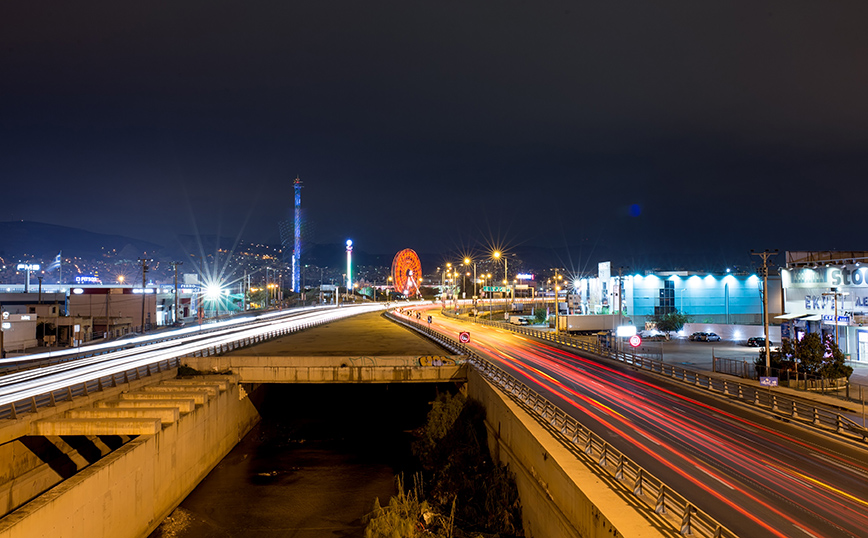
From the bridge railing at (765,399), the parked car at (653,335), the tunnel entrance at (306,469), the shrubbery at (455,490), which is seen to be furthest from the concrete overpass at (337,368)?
the parked car at (653,335)

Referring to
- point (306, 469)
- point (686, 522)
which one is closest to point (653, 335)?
point (306, 469)

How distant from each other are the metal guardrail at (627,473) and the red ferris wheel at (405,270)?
114 meters

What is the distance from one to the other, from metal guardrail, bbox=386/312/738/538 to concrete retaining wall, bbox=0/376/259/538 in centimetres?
1436

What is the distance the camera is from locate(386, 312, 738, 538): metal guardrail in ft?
32.9

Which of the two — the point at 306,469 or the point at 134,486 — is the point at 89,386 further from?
the point at 306,469

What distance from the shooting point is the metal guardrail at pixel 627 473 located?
1004 cm

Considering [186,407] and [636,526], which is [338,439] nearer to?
[186,407]

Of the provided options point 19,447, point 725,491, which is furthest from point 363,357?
point 725,491

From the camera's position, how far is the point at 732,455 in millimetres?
16203

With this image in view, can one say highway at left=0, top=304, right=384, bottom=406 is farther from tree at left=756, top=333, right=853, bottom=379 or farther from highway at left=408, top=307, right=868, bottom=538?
tree at left=756, top=333, right=853, bottom=379

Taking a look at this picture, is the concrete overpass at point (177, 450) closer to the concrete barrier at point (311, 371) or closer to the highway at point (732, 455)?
the concrete barrier at point (311, 371)

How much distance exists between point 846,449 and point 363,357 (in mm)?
25570

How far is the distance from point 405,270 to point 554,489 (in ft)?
421

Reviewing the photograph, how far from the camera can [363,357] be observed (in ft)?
118
